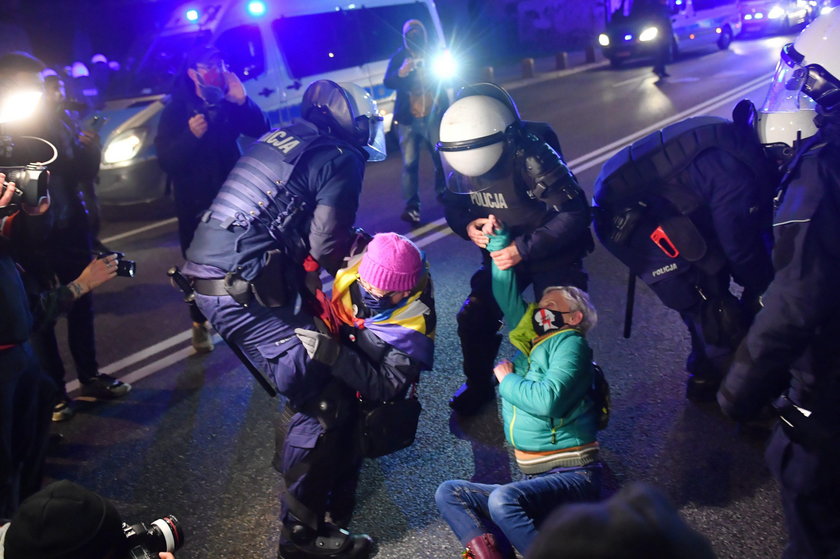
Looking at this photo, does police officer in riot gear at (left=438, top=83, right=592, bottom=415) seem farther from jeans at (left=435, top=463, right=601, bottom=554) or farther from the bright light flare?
the bright light flare

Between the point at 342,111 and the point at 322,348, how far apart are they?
1.07 metres

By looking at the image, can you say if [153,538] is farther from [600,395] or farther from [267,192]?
[600,395]

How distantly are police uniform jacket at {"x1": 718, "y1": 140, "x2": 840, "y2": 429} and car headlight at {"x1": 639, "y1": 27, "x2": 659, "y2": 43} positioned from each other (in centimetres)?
1477

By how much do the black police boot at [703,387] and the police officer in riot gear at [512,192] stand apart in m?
0.81

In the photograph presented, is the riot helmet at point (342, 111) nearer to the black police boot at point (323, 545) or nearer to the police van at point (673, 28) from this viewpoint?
the black police boot at point (323, 545)

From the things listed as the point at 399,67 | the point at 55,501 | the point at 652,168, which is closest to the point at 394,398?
the point at 55,501

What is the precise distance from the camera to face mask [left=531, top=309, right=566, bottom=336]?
273 cm

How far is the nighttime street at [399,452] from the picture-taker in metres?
2.94

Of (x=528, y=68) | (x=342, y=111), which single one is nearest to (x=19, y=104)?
(x=342, y=111)

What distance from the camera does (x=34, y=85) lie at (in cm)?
380

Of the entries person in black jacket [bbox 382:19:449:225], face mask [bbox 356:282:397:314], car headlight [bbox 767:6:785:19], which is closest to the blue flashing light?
person in black jacket [bbox 382:19:449:225]

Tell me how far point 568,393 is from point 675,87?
12.4m

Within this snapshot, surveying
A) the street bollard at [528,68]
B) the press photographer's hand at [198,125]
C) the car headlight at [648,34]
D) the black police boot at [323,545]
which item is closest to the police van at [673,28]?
the car headlight at [648,34]

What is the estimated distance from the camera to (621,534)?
105cm
